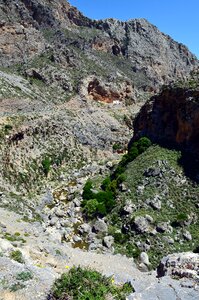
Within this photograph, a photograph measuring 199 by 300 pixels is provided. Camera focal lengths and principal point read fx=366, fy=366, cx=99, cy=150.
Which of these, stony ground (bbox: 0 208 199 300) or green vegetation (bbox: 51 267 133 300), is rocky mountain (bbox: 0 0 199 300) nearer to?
stony ground (bbox: 0 208 199 300)

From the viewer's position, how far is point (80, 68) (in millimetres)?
101500

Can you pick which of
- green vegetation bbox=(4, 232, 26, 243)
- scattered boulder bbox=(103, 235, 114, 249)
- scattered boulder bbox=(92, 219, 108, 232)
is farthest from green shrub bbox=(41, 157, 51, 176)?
green vegetation bbox=(4, 232, 26, 243)

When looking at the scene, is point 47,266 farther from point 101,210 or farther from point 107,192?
point 107,192

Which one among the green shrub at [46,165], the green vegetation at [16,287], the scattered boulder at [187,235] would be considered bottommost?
the green vegetation at [16,287]

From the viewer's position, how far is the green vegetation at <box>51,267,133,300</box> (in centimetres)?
1827

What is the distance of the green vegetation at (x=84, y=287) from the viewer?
18.3m

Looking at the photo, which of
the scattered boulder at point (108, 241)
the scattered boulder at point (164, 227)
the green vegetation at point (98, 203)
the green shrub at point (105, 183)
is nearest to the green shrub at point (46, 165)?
the green shrub at point (105, 183)

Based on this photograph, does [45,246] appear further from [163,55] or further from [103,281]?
[163,55]

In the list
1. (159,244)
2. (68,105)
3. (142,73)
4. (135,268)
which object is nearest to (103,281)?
(135,268)

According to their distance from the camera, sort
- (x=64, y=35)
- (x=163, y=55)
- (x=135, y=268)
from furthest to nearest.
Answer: (x=163, y=55) < (x=64, y=35) < (x=135, y=268)

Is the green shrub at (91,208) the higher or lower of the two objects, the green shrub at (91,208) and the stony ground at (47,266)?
the higher

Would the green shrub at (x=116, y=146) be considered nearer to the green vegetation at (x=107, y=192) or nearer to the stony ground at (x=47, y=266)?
the green vegetation at (x=107, y=192)

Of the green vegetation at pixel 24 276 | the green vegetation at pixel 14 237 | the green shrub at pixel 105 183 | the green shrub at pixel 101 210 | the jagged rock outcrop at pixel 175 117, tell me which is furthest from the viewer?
the green shrub at pixel 105 183

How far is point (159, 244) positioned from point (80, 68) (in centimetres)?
7063
